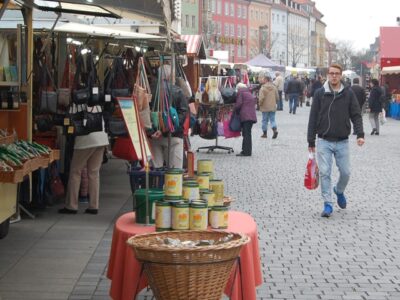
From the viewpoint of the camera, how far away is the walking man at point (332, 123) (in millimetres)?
9852

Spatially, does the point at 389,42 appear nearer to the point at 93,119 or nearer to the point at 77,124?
the point at 93,119

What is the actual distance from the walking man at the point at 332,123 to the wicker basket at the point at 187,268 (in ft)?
18.4

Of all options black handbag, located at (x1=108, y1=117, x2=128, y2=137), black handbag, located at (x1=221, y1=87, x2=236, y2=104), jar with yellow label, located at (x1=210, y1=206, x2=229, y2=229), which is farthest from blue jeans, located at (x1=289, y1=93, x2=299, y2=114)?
jar with yellow label, located at (x1=210, y1=206, x2=229, y2=229)

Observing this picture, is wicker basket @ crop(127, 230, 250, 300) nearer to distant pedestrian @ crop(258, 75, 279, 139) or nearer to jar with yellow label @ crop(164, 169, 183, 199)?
jar with yellow label @ crop(164, 169, 183, 199)

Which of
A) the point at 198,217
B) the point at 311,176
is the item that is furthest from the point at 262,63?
the point at 198,217

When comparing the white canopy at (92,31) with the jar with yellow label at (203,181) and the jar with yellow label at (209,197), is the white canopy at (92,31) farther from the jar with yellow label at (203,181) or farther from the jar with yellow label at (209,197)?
the jar with yellow label at (209,197)

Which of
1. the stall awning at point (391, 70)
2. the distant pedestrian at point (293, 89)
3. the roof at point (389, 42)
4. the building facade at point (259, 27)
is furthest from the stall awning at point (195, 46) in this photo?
the building facade at point (259, 27)

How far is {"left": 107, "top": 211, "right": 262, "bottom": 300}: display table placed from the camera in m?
5.02

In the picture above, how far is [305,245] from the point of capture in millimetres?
8352

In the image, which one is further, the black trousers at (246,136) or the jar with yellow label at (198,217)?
the black trousers at (246,136)

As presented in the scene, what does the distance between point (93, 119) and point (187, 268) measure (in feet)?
17.6

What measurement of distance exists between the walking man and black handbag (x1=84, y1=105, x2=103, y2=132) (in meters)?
2.49

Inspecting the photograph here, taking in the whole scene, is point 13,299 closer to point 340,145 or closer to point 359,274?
point 359,274

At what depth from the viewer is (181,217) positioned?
5078 mm
